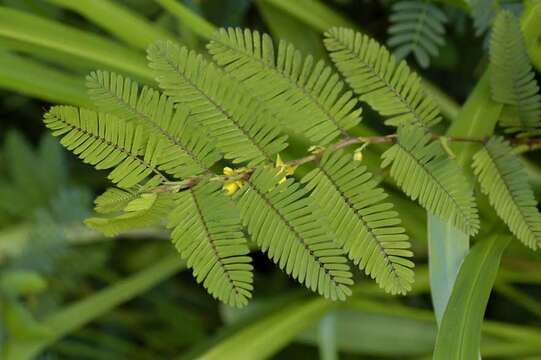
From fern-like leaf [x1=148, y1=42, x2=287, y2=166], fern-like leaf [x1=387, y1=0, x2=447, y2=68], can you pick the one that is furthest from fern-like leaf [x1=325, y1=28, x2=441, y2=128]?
fern-like leaf [x1=387, y1=0, x2=447, y2=68]

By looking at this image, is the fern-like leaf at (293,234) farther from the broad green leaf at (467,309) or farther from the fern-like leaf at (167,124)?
the broad green leaf at (467,309)

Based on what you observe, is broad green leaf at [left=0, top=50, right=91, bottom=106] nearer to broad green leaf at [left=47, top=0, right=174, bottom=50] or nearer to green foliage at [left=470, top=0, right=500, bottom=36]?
broad green leaf at [left=47, top=0, right=174, bottom=50]

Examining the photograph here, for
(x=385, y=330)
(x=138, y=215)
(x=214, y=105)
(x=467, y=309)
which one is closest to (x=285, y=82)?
(x=214, y=105)

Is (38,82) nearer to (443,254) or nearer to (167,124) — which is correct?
(167,124)

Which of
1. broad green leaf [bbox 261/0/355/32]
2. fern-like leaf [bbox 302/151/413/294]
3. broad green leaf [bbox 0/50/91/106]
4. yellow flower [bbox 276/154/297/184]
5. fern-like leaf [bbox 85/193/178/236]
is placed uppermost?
broad green leaf [bbox 0/50/91/106]

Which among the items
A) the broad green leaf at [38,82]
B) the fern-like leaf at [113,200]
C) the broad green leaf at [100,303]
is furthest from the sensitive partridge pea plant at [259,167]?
the broad green leaf at [100,303]

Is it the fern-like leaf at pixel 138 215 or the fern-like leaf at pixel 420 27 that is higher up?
the fern-like leaf at pixel 420 27
